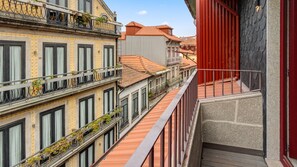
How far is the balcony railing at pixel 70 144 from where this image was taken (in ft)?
34.8

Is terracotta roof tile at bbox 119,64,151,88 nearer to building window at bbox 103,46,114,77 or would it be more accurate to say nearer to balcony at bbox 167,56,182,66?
building window at bbox 103,46,114,77

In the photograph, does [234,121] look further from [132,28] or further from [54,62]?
[132,28]

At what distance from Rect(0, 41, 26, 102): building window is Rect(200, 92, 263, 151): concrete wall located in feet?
23.2

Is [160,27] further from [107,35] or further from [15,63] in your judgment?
[15,63]

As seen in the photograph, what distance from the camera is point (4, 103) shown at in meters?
8.98

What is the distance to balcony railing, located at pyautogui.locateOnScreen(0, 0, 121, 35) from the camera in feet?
30.0

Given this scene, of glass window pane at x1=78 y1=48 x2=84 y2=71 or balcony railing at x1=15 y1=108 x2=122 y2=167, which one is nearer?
balcony railing at x1=15 y1=108 x2=122 y2=167

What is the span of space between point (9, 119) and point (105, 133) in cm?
737

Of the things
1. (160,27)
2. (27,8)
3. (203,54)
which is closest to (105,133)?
(27,8)

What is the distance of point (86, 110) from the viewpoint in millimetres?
14625

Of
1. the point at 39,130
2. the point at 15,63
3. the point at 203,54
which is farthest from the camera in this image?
the point at 39,130

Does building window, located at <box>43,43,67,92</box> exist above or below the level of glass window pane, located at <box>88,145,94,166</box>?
above

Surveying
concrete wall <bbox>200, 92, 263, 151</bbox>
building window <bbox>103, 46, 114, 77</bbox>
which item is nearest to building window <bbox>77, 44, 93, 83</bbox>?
building window <bbox>103, 46, 114, 77</bbox>

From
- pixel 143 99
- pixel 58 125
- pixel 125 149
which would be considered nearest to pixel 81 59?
pixel 58 125
